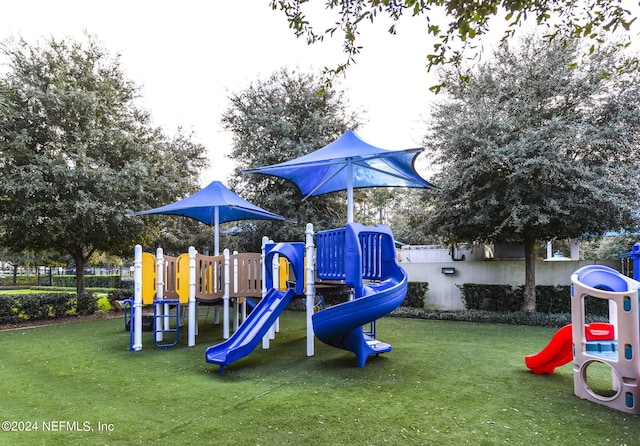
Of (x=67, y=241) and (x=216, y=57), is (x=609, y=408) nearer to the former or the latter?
(x=216, y=57)

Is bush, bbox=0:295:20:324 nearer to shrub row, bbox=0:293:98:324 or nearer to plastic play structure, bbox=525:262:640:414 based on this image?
shrub row, bbox=0:293:98:324

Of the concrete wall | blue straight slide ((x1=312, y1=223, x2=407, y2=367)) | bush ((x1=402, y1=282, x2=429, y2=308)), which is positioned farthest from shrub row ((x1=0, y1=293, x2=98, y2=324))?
the concrete wall

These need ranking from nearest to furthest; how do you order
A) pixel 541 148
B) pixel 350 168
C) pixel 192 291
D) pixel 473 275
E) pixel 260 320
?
1. pixel 260 320
2. pixel 350 168
3. pixel 192 291
4. pixel 541 148
5. pixel 473 275

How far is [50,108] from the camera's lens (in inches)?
442

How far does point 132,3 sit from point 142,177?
6.61 metres

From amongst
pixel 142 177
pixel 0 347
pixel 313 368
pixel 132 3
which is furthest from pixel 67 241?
pixel 313 368

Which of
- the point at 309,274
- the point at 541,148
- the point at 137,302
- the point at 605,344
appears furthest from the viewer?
the point at 541,148

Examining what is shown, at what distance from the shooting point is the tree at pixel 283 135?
1359 centimetres

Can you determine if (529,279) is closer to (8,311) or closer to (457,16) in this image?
(457,16)

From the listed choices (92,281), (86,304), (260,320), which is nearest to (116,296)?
(86,304)

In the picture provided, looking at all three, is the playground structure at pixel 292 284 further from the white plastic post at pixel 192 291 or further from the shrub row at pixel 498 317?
the shrub row at pixel 498 317

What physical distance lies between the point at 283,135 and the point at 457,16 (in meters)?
10.6

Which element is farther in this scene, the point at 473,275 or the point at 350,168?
the point at 473,275

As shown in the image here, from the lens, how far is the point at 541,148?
30.5 feet
